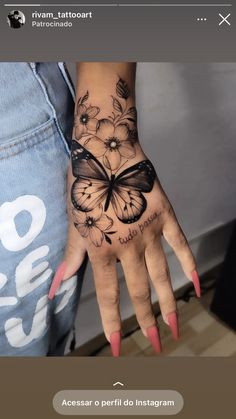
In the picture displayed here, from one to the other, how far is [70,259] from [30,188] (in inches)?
5.1

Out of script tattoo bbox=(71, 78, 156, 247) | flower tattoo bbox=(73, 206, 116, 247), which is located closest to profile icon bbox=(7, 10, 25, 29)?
script tattoo bbox=(71, 78, 156, 247)

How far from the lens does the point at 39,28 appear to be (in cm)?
44

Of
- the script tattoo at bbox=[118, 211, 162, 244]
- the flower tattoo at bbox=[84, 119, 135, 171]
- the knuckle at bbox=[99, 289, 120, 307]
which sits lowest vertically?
the knuckle at bbox=[99, 289, 120, 307]

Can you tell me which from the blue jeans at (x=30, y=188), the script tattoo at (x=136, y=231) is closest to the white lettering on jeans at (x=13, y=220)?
the blue jeans at (x=30, y=188)

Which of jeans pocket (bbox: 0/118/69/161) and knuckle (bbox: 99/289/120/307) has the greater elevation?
jeans pocket (bbox: 0/118/69/161)

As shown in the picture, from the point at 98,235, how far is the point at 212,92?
18.5 inches

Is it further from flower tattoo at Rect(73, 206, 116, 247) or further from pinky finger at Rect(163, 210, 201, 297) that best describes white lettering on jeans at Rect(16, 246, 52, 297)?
pinky finger at Rect(163, 210, 201, 297)

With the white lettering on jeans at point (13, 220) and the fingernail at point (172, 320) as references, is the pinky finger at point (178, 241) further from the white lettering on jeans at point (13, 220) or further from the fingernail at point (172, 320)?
the white lettering on jeans at point (13, 220)

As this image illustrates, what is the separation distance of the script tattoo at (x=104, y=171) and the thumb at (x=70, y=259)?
0.02 metres

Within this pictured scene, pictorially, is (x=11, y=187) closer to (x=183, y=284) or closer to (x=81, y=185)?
(x=81, y=185)

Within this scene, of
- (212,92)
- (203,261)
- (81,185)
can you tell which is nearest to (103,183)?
(81,185)

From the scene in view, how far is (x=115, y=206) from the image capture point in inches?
19.9

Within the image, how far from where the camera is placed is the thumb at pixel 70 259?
1.76 ft

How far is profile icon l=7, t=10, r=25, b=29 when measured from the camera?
44 centimetres
